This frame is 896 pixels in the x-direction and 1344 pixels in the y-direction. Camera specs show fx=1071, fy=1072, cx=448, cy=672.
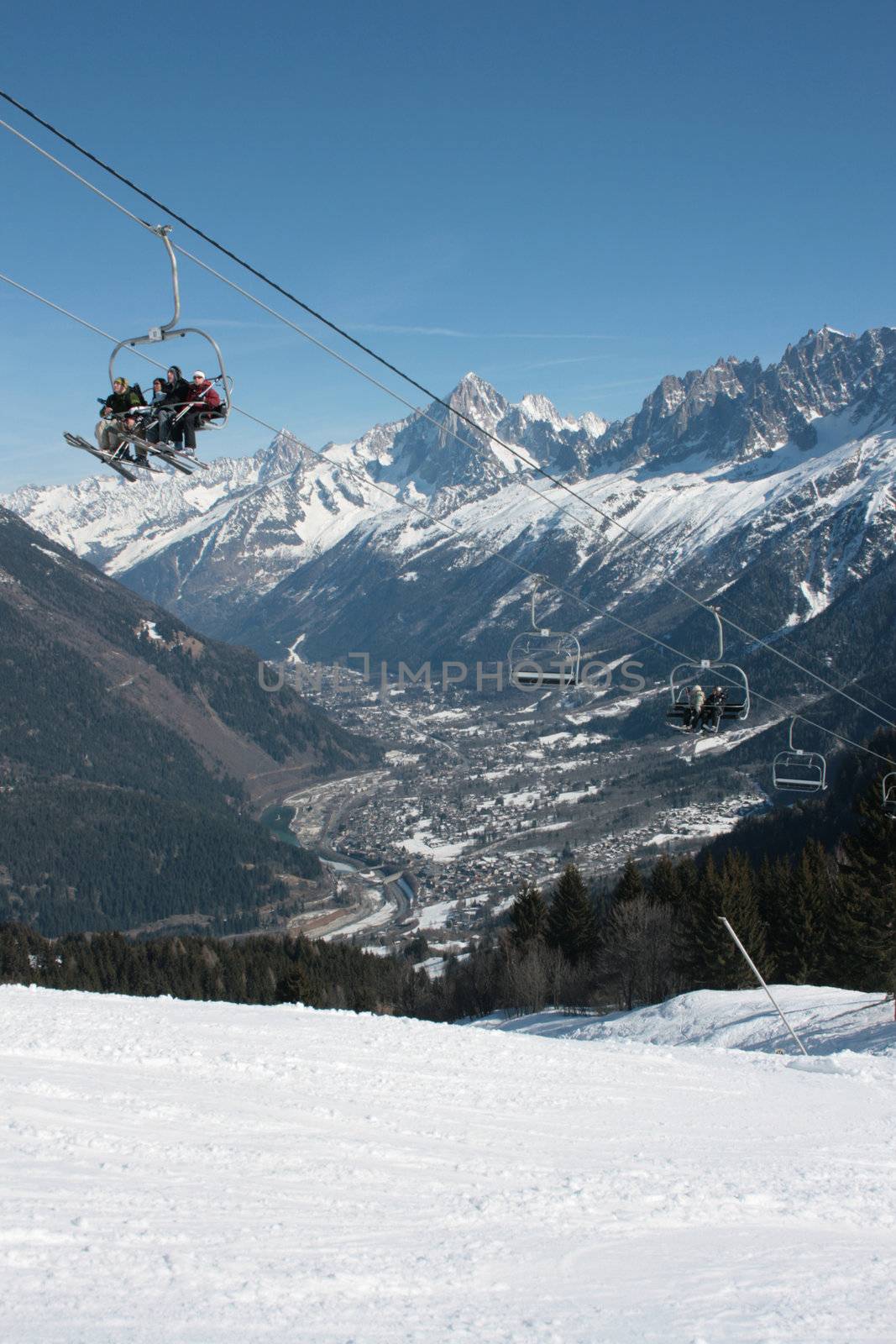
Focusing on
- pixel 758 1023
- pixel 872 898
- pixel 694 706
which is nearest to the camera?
pixel 694 706

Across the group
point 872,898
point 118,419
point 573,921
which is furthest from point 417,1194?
point 573,921

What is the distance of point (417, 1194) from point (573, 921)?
6033 centimetres

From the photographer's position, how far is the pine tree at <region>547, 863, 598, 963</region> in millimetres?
73188

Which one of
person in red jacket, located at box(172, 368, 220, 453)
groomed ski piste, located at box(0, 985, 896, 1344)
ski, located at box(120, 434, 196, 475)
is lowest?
groomed ski piste, located at box(0, 985, 896, 1344)

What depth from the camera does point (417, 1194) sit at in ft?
49.0

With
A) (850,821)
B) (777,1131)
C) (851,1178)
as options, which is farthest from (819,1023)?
(850,821)

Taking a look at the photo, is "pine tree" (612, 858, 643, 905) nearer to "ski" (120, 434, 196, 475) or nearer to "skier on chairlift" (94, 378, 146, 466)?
"ski" (120, 434, 196, 475)

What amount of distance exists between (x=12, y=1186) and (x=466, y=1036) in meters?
19.5

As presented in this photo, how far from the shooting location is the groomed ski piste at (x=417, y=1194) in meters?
10.6

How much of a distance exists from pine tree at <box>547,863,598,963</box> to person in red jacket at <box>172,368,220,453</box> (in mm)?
59815

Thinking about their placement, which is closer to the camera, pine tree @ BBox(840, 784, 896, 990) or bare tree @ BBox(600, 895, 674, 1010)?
pine tree @ BBox(840, 784, 896, 990)

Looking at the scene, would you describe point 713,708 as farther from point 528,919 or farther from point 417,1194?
point 528,919

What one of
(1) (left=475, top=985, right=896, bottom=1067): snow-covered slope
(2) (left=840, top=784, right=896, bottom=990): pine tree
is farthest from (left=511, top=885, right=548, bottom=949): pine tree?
(2) (left=840, top=784, right=896, bottom=990): pine tree

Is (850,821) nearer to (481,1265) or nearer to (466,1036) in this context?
(466,1036)
